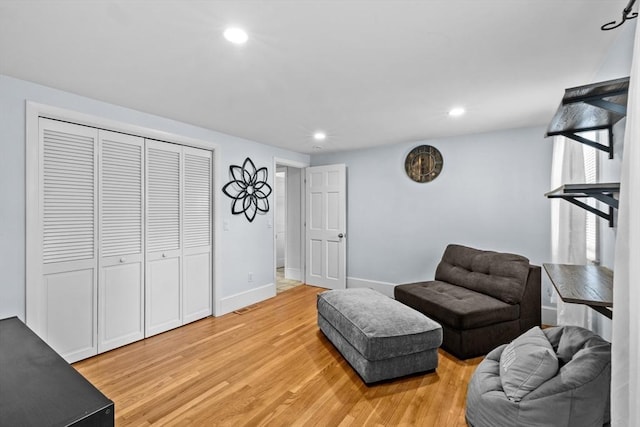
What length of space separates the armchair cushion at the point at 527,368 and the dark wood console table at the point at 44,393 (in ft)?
6.26

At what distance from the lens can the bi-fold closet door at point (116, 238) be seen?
100.0 inches

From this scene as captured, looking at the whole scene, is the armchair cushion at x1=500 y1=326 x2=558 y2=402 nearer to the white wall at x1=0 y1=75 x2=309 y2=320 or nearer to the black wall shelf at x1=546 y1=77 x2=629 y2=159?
the black wall shelf at x1=546 y1=77 x2=629 y2=159

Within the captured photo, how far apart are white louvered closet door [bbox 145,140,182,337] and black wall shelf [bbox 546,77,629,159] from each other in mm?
3377

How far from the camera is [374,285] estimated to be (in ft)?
15.6

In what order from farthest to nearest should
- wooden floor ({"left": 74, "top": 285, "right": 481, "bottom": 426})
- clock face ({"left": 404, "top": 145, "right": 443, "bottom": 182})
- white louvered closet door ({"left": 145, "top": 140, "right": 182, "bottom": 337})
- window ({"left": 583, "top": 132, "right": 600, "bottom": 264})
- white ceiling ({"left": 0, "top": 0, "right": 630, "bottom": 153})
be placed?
clock face ({"left": 404, "top": 145, "right": 443, "bottom": 182}), white louvered closet door ({"left": 145, "top": 140, "right": 182, "bottom": 337}), window ({"left": 583, "top": 132, "right": 600, "bottom": 264}), wooden floor ({"left": 74, "top": 285, "right": 481, "bottom": 426}), white ceiling ({"left": 0, "top": 0, "right": 630, "bottom": 153})

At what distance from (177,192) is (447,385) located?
3208 millimetres

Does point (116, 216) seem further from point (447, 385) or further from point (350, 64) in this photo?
point (447, 385)

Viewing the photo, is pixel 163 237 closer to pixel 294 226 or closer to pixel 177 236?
pixel 177 236

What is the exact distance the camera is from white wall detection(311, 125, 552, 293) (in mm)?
3623

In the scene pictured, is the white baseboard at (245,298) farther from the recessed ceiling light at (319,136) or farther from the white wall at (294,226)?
the recessed ceiling light at (319,136)

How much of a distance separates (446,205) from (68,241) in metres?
4.15

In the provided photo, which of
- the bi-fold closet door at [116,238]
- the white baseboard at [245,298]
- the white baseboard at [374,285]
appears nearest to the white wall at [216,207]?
the white baseboard at [245,298]

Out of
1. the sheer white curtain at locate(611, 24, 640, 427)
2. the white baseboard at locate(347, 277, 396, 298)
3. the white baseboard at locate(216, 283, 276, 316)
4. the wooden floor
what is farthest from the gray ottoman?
the white baseboard at locate(347, 277, 396, 298)

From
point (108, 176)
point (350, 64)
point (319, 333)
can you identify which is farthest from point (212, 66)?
point (319, 333)
